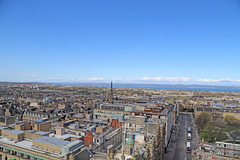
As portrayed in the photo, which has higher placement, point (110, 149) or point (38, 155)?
point (110, 149)

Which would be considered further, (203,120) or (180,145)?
(203,120)

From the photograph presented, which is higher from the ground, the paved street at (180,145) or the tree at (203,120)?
the tree at (203,120)

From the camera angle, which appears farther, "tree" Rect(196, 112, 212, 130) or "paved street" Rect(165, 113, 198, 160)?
"tree" Rect(196, 112, 212, 130)

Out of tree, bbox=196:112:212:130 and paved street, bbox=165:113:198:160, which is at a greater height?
tree, bbox=196:112:212:130

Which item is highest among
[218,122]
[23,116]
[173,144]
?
[23,116]

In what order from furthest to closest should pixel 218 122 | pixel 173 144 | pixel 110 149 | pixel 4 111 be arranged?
1. pixel 218 122
2. pixel 4 111
3. pixel 173 144
4. pixel 110 149

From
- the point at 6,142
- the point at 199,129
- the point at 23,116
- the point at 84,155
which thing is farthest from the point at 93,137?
the point at 199,129

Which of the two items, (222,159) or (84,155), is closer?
(84,155)

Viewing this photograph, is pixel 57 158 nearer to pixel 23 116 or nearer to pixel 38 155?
pixel 38 155

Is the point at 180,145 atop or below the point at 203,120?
below

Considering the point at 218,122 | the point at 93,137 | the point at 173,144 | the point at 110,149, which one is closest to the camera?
the point at 110,149

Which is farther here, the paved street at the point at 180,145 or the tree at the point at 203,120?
the tree at the point at 203,120
